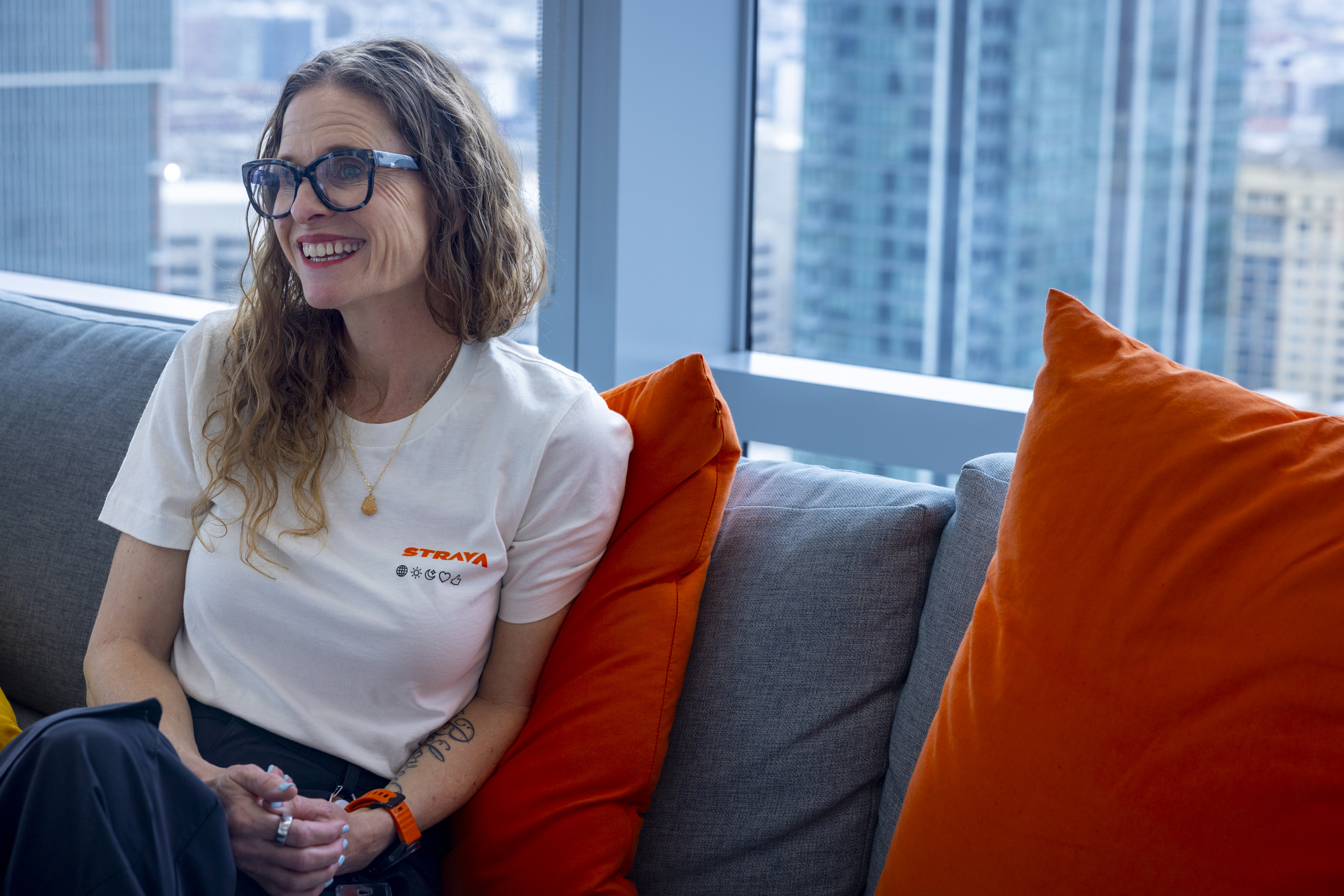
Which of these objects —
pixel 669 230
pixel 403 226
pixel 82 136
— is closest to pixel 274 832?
pixel 403 226

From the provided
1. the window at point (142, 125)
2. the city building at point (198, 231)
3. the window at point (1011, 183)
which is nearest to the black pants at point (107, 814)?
the window at point (1011, 183)

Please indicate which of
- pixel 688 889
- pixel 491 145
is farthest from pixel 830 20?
pixel 688 889

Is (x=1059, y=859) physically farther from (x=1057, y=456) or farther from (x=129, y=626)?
(x=129, y=626)

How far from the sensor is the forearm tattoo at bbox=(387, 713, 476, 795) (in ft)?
4.04

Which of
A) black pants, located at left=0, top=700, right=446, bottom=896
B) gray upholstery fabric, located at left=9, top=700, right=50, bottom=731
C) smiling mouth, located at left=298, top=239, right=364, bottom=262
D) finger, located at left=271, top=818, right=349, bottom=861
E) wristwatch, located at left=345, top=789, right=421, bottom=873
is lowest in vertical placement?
gray upholstery fabric, located at left=9, top=700, right=50, bottom=731

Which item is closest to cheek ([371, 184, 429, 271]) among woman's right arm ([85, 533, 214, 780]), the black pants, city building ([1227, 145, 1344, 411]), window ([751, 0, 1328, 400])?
woman's right arm ([85, 533, 214, 780])

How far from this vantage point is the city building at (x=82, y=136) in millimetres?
3094

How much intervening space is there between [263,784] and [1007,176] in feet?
5.60

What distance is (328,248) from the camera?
128 cm

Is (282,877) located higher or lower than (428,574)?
lower

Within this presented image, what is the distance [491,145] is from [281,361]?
0.36 m

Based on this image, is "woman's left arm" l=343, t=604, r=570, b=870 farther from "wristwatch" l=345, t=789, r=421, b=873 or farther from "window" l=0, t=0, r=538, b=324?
"window" l=0, t=0, r=538, b=324

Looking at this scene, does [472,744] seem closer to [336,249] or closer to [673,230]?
[336,249]

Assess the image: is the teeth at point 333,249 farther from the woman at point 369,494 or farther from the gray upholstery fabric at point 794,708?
the gray upholstery fabric at point 794,708
